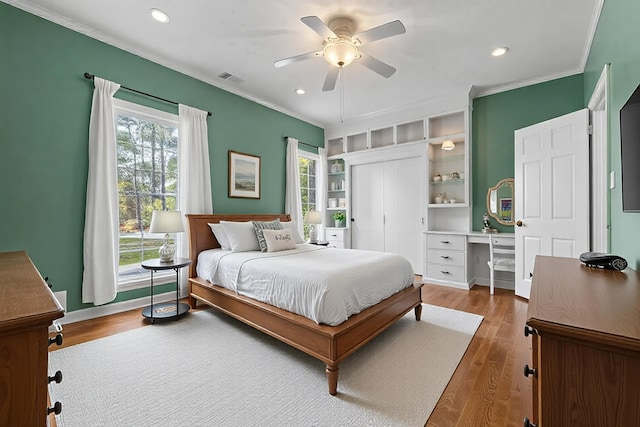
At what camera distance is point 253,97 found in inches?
180

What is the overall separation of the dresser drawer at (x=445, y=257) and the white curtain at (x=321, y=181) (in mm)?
2347

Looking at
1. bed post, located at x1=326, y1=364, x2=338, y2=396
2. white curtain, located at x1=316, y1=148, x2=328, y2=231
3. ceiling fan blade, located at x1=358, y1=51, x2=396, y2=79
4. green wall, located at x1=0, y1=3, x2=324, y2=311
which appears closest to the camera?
bed post, located at x1=326, y1=364, x2=338, y2=396

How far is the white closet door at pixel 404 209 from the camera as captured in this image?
4965 mm

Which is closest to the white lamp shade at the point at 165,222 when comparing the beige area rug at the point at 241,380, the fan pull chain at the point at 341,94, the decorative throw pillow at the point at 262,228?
the decorative throw pillow at the point at 262,228

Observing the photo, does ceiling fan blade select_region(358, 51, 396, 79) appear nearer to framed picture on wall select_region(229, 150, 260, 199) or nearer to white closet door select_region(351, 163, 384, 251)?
framed picture on wall select_region(229, 150, 260, 199)

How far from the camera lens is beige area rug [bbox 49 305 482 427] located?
5.36 ft

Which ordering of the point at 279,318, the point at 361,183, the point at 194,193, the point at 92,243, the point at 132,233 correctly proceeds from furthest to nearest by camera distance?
1. the point at 361,183
2. the point at 194,193
3. the point at 132,233
4. the point at 92,243
5. the point at 279,318

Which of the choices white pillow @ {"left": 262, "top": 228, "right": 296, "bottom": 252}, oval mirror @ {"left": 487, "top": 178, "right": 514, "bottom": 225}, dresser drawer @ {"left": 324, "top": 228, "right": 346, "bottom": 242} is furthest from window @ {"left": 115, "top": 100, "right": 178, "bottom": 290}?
oval mirror @ {"left": 487, "top": 178, "right": 514, "bottom": 225}

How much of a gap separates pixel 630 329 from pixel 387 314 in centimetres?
183

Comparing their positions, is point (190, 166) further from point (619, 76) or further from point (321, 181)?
point (619, 76)

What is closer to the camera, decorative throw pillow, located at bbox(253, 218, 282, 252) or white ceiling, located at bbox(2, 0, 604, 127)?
white ceiling, located at bbox(2, 0, 604, 127)

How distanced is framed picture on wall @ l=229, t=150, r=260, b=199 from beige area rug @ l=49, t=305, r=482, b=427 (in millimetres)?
2199

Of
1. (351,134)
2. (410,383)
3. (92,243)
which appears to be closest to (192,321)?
(92,243)

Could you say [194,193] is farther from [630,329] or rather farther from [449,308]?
[630,329]
